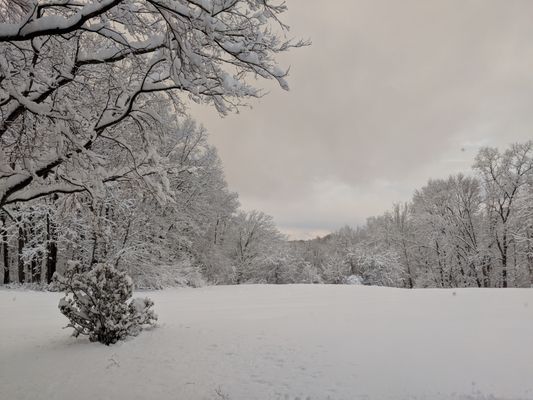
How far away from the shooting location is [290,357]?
6.59 m

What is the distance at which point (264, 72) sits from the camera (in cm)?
503

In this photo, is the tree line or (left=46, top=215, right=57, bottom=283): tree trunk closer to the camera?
(left=46, top=215, right=57, bottom=283): tree trunk

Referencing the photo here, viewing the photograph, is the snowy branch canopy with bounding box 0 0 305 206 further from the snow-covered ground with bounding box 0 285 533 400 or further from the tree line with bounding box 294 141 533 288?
the tree line with bounding box 294 141 533 288

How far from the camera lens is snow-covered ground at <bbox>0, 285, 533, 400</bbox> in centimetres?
531

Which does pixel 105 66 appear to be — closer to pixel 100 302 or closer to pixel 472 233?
pixel 100 302

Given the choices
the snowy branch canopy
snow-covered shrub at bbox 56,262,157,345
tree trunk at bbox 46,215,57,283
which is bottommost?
snow-covered shrub at bbox 56,262,157,345

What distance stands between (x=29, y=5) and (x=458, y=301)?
1290cm

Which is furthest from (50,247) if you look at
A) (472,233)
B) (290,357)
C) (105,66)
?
(472,233)

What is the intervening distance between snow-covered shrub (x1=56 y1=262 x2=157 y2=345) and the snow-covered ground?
0.31m

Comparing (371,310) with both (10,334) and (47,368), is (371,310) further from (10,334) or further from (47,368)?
(10,334)

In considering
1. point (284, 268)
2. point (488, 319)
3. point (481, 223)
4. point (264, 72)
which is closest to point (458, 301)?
point (488, 319)

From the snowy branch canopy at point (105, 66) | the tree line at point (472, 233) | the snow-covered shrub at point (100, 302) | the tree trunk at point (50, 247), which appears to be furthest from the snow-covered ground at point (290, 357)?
the tree line at point (472, 233)

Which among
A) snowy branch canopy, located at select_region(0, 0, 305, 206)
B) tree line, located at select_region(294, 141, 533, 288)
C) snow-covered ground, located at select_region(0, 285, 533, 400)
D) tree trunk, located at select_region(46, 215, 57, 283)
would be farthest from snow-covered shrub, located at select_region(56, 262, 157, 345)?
tree line, located at select_region(294, 141, 533, 288)

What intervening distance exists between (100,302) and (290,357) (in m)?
3.79
